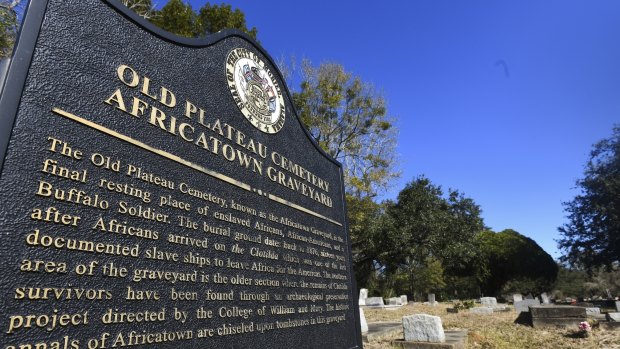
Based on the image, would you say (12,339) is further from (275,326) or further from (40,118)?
(275,326)

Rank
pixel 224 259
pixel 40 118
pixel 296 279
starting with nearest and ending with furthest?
pixel 40 118
pixel 224 259
pixel 296 279

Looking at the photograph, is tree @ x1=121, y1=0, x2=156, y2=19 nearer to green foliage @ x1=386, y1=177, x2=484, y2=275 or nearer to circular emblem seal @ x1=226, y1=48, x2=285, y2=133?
circular emblem seal @ x1=226, y1=48, x2=285, y2=133

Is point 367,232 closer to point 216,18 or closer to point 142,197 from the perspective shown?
point 216,18

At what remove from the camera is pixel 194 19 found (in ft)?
48.9

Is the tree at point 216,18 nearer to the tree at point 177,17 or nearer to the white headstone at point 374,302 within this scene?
the tree at point 177,17

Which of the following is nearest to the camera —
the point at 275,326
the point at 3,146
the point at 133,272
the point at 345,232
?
the point at 3,146

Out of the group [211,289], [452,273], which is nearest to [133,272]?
[211,289]

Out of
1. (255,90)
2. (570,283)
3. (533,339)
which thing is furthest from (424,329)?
(570,283)

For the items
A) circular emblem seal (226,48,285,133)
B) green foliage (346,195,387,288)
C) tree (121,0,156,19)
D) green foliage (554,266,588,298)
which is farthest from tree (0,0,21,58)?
green foliage (554,266,588,298)

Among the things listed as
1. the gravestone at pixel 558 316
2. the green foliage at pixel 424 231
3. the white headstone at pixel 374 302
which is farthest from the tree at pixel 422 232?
the gravestone at pixel 558 316

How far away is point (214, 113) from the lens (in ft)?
11.0

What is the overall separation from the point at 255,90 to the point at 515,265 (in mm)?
40156

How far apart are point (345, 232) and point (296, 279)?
5.39 feet

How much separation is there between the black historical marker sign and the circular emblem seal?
23 millimetres
